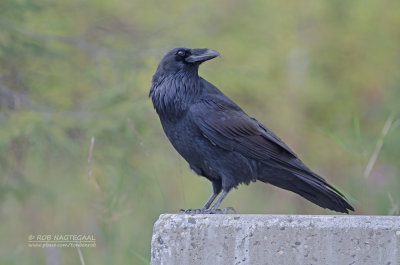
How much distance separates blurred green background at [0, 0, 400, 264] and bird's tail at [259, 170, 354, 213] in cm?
40

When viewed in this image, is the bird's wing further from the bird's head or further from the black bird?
the bird's head

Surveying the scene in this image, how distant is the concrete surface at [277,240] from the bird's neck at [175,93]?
1100 mm

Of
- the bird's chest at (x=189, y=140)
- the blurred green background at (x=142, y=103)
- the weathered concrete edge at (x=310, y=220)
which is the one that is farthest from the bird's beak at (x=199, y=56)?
the weathered concrete edge at (x=310, y=220)

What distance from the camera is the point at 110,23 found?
412 inches

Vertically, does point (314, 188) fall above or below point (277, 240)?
above

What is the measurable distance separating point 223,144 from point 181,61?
641 mm

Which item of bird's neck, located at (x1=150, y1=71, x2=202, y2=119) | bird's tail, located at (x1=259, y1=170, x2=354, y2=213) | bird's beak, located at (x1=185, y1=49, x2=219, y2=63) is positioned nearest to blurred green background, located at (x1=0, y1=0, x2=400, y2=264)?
bird's neck, located at (x1=150, y1=71, x2=202, y2=119)

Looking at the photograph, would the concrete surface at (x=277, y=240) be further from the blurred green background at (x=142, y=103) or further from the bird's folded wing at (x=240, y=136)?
the bird's folded wing at (x=240, y=136)

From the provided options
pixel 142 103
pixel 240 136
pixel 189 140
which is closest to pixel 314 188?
pixel 240 136

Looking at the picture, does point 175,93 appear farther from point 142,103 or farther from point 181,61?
point 142,103

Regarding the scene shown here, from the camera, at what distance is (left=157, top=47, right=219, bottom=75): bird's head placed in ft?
12.1

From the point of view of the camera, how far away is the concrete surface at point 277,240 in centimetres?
233

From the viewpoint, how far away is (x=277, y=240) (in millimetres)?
2373

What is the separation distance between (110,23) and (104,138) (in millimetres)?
4625
